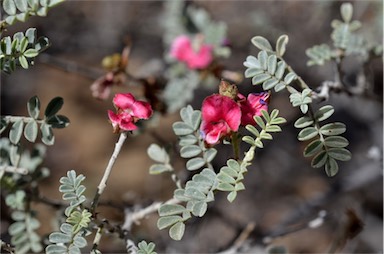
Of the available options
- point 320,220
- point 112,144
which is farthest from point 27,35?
point 112,144

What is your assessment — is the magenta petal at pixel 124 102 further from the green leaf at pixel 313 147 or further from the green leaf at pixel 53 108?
the green leaf at pixel 313 147

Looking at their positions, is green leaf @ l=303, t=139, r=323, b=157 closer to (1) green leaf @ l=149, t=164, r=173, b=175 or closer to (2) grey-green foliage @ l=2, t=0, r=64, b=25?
(1) green leaf @ l=149, t=164, r=173, b=175

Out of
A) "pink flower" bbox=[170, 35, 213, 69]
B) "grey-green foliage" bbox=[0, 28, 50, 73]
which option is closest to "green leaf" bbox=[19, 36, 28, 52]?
"grey-green foliage" bbox=[0, 28, 50, 73]

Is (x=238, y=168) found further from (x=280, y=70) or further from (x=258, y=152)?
(x=258, y=152)

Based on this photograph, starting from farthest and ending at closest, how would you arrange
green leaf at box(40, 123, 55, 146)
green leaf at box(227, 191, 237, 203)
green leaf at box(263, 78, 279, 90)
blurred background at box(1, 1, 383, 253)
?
blurred background at box(1, 1, 383, 253)
green leaf at box(40, 123, 55, 146)
green leaf at box(263, 78, 279, 90)
green leaf at box(227, 191, 237, 203)

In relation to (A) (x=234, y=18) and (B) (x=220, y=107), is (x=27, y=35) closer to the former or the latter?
(B) (x=220, y=107)

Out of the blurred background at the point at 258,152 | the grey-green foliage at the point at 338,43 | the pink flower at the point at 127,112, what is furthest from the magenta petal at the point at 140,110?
the blurred background at the point at 258,152

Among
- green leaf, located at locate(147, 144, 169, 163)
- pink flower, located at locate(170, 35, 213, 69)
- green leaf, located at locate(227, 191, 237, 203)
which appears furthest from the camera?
pink flower, located at locate(170, 35, 213, 69)
